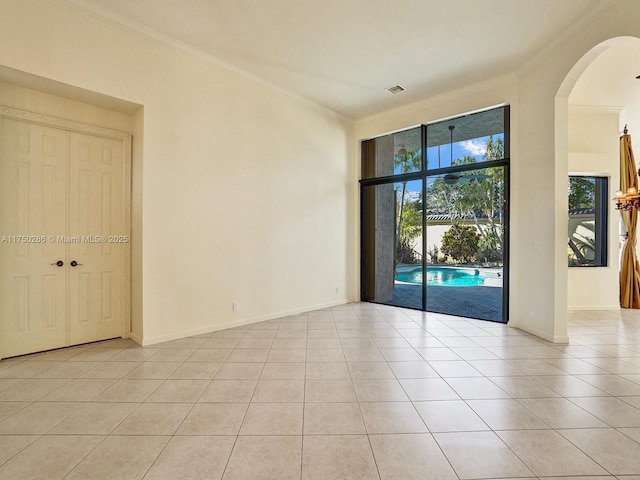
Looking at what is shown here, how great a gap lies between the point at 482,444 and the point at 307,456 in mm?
1064

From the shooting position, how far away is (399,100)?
5254mm

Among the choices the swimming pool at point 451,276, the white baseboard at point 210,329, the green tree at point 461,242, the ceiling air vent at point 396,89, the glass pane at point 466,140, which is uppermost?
the ceiling air vent at point 396,89

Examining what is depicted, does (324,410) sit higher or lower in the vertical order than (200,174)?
lower

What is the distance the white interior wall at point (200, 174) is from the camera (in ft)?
10.2

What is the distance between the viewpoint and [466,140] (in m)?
4.97

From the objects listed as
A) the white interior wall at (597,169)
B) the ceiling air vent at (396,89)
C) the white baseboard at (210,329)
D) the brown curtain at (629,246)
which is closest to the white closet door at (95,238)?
the white baseboard at (210,329)

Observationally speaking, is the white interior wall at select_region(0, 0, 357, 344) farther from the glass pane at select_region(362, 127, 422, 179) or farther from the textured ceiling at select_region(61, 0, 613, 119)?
the glass pane at select_region(362, 127, 422, 179)

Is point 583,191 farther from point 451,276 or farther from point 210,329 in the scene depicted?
point 210,329

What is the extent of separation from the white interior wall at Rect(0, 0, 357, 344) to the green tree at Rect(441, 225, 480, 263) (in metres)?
2.16

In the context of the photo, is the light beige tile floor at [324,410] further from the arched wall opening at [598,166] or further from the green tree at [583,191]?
the green tree at [583,191]

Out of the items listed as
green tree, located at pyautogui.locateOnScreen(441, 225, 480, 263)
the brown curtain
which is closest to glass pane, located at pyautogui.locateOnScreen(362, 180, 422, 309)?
green tree, located at pyautogui.locateOnScreen(441, 225, 480, 263)

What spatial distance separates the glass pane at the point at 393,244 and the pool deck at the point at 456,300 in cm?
2

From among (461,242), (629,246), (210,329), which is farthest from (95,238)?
(629,246)

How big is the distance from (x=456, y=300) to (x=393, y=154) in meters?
2.98
